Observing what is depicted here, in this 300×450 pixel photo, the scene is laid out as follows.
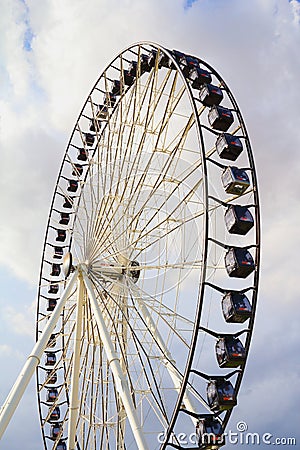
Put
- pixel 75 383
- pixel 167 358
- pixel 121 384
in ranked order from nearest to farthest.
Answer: pixel 121 384 → pixel 167 358 → pixel 75 383

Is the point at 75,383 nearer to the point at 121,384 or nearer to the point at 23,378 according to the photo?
the point at 23,378

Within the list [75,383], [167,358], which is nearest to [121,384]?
[167,358]

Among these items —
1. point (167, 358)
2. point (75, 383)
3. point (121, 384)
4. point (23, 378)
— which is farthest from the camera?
point (75, 383)

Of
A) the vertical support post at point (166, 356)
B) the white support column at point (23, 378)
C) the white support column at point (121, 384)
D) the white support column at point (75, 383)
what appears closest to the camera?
the white support column at point (121, 384)

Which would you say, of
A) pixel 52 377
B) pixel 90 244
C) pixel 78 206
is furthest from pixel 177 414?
pixel 52 377

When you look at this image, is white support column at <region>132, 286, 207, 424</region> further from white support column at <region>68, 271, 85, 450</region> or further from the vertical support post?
white support column at <region>68, 271, 85, 450</region>

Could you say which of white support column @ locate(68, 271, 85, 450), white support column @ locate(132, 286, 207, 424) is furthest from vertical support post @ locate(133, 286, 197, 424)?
white support column @ locate(68, 271, 85, 450)

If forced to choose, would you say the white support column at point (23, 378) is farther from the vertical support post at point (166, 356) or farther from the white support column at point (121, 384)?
the vertical support post at point (166, 356)

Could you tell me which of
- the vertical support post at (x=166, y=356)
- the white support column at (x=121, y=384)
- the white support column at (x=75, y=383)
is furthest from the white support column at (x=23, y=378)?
the vertical support post at (x=166, y=356)

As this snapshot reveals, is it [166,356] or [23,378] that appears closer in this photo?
[23,378]

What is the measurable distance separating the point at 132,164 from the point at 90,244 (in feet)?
8.27

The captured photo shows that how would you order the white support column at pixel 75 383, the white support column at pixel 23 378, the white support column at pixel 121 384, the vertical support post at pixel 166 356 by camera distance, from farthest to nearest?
1. the white support column at pixel 75 383
2. the vertical support post at pixel 166 356
3. the white support column at pixel 23 378
4. the white support column at pixel 121 384

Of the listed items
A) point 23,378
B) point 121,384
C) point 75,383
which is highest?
point 75,383

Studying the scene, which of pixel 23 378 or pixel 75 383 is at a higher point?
pixel 75 383
